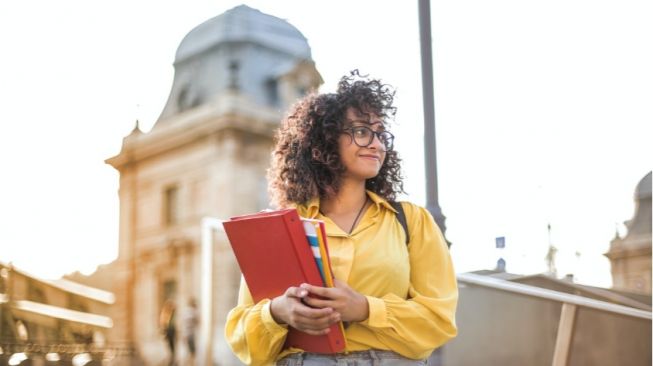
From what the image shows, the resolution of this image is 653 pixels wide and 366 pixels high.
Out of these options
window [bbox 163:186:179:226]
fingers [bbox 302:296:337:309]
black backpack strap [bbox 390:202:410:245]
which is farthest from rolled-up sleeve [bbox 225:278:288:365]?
window [bbox 163:186:179:226]

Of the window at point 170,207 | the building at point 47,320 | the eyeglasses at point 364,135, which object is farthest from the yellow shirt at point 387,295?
the window at point 170,207

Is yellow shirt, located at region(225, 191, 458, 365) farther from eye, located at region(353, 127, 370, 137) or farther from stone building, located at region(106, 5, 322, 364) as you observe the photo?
stone building, located at region(106, 5, 322, 364)

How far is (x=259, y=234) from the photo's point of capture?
209cm

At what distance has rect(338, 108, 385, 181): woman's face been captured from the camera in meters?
2.28

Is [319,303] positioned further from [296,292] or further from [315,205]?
[315,205]

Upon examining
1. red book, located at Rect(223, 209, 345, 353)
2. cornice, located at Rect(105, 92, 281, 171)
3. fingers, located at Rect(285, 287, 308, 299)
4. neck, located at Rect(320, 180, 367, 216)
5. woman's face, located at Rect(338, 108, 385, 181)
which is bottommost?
fingers, located at Rect(285, 287, 308, 299)

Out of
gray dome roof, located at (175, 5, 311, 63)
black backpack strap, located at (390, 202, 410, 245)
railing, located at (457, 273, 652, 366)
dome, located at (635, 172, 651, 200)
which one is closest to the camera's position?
black backpack strap, located at (390, 202, 410, 245)

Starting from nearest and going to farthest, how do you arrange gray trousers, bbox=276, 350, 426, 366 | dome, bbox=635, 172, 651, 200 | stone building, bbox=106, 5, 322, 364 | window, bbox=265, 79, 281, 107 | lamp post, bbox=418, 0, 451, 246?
gray trousers, bbox=276, 350, 426, 366, lamp post, bbox=418, 0, 451, 246, dome, bbox=635, 172, 651, 200, stone building, bbox=106, 5, 322, 364, window, bbox=265, 79, 281, 107

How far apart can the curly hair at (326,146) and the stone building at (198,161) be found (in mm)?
3246

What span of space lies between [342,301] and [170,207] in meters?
4.14

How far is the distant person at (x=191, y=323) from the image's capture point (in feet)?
18.9

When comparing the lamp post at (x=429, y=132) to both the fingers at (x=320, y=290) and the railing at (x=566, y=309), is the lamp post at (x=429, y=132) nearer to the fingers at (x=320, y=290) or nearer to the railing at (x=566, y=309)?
the railing at (x=566, y=309)

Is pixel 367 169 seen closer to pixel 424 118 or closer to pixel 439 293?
pixel 439 293

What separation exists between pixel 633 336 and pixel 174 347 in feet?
9.35
